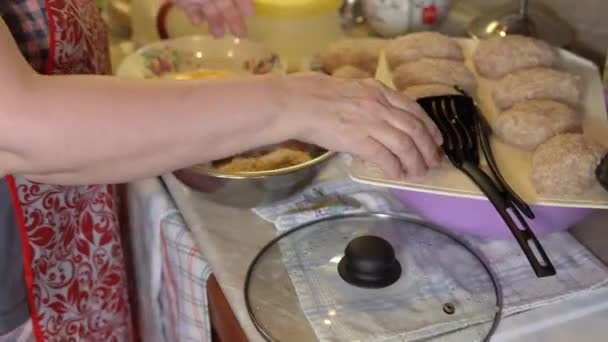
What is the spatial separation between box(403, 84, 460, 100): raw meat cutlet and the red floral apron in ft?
1.10

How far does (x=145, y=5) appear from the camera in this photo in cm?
106

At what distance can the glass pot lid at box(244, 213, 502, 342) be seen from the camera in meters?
0.58

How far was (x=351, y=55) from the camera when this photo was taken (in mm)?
887

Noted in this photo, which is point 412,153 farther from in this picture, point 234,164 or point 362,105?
point 234,164

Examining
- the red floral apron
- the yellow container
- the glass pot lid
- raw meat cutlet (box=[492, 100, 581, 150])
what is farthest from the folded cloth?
the yellow container

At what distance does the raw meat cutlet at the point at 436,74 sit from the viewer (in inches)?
29.9

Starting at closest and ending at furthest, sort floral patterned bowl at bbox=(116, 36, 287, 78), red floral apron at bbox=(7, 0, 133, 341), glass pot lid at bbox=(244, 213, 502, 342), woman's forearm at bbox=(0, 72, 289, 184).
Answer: woman's forearm at bbox=(0, 72, 289, 184) < glass pot lid at bbox=(244, 213, 502, 342) < red floral apron at bbox=(7, 0, 133, 341) < floral patterned bowl at bbox=(116, 36, 287, 78)

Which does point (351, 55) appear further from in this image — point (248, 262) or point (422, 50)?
point (248, 262)

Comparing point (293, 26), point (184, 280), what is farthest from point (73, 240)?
point (293, 26)

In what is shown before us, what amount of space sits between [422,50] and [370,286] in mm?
335

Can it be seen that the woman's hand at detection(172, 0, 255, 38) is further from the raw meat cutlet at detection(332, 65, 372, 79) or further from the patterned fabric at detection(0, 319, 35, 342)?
the patterned fabric at detection(0, 319, 35, 342)

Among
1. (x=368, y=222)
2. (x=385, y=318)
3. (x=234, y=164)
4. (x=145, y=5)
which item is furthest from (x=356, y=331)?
(x=145, y=5)

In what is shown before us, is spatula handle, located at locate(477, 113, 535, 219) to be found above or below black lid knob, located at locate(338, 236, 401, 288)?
above

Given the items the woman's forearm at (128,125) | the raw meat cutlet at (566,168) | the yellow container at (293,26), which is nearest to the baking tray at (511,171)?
the raw meat cutlet at (566,168)
